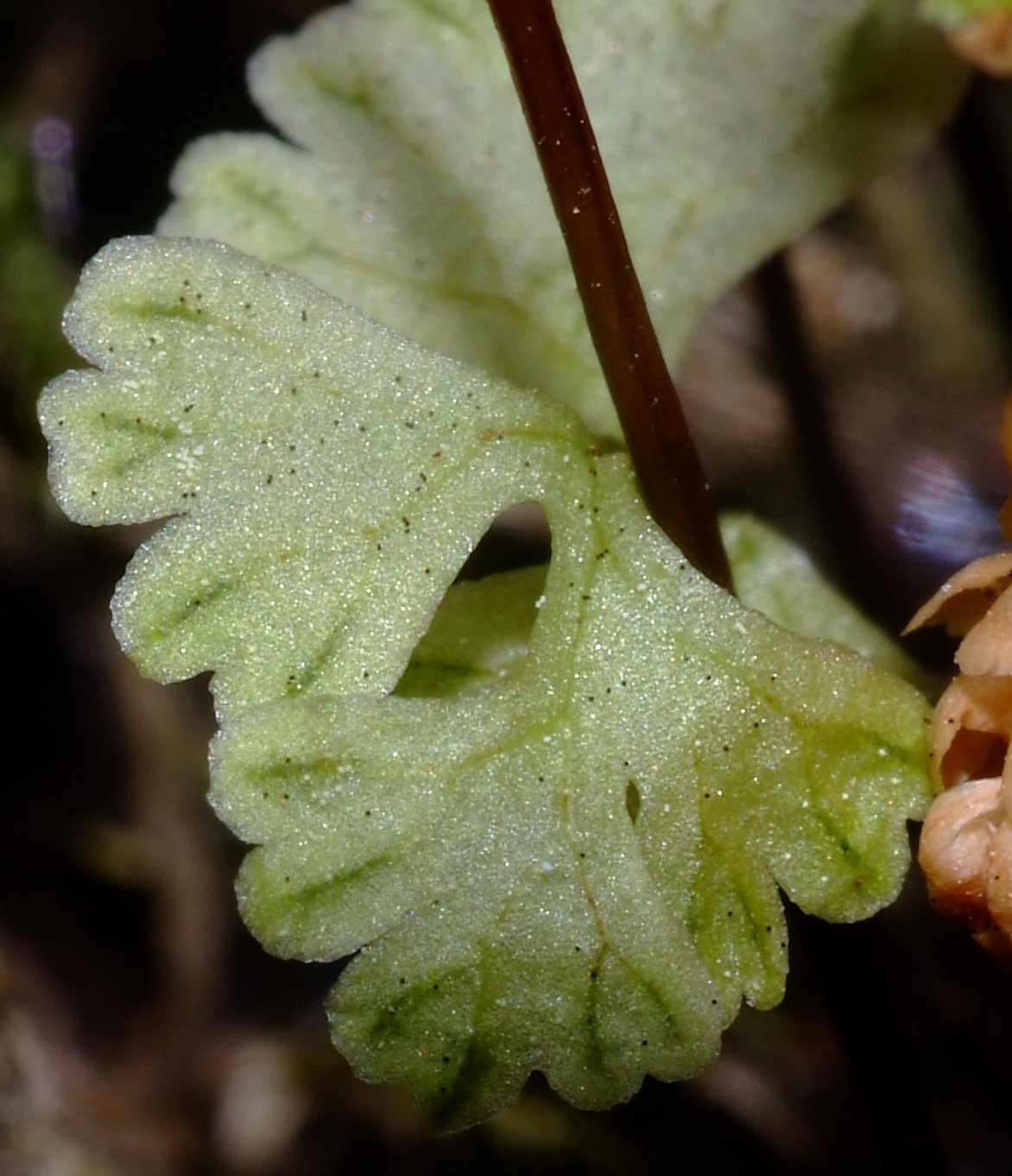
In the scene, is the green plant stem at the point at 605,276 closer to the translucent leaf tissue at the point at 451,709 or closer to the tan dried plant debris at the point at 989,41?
the translucent leaf tissue at the point at 451,709

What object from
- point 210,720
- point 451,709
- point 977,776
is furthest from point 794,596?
point 210,720

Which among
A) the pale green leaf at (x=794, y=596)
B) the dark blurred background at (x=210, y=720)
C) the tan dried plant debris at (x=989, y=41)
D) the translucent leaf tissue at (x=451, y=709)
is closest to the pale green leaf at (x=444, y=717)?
the translucent leaf tissue at (x=451, y=709)

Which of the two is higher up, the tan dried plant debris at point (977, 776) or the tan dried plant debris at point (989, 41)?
the tan dried plant debris at point (989, 41)

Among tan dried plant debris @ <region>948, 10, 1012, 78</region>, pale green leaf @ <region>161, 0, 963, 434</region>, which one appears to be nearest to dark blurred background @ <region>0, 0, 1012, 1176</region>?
pale green leaf @ <region>161, 0, 963, 434</region>

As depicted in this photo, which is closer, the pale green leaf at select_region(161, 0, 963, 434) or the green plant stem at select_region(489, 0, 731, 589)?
the green plant stem at select_region(489, 0, 731, 589)

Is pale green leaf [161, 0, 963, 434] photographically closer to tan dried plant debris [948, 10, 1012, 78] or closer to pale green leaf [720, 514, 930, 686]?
pale green leaf [720, 514, 930, 686]
